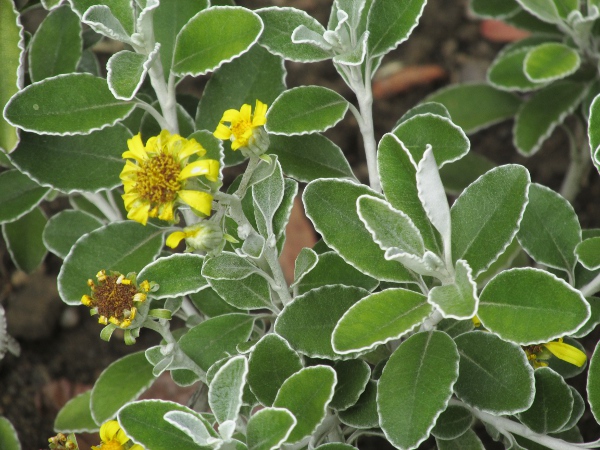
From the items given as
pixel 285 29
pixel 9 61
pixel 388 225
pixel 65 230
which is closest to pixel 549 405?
pixel 388 225

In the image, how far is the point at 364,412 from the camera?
1.25m

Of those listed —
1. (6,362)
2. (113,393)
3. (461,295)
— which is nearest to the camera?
(461,295)

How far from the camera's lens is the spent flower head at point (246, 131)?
1.12m

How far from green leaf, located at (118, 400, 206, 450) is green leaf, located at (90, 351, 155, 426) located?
0.37 metres

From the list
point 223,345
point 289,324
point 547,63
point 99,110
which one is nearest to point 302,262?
point 289,324

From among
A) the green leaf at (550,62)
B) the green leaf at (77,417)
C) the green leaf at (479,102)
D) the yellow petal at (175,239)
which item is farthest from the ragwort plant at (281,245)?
the green leaf at (479,102)

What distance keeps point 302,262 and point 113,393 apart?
0.58 m

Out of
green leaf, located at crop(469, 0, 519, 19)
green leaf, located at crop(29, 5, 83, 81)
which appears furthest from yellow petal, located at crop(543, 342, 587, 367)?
green leaf, located at crop(29, 5, 83, 81)

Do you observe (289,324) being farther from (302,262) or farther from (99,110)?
(99,110)

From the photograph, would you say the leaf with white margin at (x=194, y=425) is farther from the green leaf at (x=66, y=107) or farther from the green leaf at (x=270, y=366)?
the green leaf at (x=66, y=107)

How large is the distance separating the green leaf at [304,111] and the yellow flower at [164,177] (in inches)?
9.6

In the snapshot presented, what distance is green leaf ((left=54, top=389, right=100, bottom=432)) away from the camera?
5.31 ft

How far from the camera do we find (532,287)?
3.45ft

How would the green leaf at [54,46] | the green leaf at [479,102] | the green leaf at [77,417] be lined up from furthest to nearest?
the green leaf at [479,102], the green leaf at [77,417], the green leaf at [54,46]
